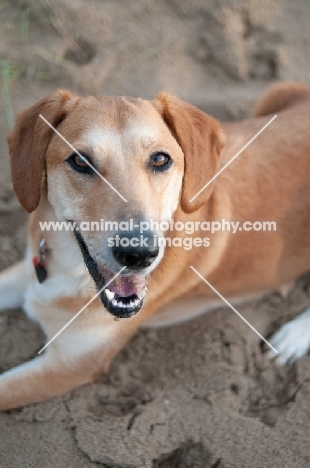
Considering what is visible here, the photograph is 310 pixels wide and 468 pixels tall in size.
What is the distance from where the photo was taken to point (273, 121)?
333cm

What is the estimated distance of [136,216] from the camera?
2279mm

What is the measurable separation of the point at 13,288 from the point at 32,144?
4.04 feet

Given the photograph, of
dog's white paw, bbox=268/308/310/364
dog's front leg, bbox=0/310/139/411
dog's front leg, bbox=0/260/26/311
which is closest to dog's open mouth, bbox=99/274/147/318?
dog's front leg, bbox=0/310/139/411

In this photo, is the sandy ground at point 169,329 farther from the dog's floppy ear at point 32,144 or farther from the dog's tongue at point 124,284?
the dog's floppy ear at point 32,144

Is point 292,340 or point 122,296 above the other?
point 122,296

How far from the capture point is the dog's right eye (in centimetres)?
244

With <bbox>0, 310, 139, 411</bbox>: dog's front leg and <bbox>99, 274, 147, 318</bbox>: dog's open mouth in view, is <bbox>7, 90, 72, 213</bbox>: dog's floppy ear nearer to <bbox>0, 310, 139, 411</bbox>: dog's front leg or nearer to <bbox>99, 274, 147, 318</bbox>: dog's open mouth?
<bbox>99, 274, 147, 318</bbox>: dog's open mouth

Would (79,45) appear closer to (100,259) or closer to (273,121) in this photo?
(273,121)

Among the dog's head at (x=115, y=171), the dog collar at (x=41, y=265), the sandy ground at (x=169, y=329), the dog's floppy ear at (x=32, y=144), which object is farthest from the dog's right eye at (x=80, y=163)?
the sandy ground at (x=169, y=329)

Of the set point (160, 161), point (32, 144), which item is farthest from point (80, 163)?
point (160, 161)

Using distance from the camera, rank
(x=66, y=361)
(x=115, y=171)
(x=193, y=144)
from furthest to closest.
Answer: (x=66, y=361) < (x=193, y=144) < (x=115, y=171)

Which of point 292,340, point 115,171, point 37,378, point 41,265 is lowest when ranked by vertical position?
point 292,340

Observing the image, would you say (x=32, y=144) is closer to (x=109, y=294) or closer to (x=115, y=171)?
(x=115, y=171)

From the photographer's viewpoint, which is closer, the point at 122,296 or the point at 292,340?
the point at 122,296
